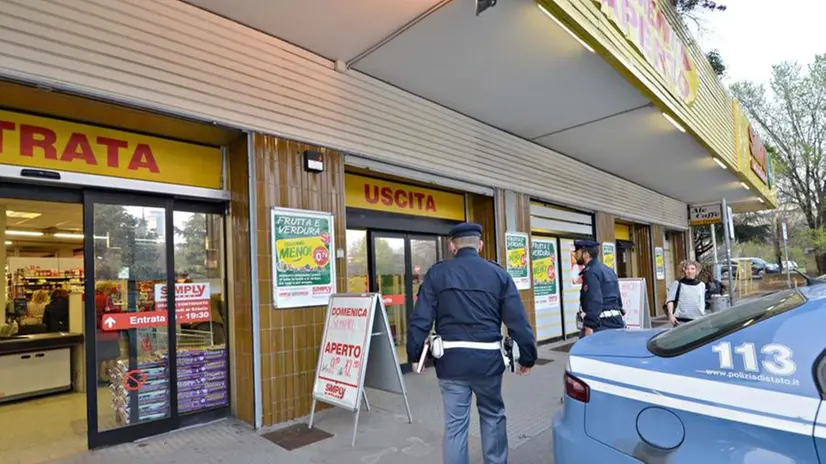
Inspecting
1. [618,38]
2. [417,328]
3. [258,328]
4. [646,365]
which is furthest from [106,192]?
[618,38]

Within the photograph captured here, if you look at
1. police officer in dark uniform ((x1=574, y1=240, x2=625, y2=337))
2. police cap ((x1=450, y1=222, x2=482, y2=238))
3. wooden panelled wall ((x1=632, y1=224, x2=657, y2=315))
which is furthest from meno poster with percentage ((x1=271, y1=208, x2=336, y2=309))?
wooden panelled wall ((x1=632, y1=224, x2=657, y2=315))

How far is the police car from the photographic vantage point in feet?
5.65

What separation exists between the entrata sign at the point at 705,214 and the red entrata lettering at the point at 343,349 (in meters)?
16.8

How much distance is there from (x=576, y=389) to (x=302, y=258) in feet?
11.5

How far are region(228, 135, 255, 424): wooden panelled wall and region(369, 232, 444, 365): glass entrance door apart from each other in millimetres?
2225

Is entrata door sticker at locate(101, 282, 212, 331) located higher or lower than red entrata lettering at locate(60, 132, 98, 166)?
lower

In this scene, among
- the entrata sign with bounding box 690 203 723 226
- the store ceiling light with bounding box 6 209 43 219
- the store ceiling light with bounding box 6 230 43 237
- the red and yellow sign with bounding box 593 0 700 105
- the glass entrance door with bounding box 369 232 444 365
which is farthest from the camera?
the entrata sign with bounding box 690 203 723 226

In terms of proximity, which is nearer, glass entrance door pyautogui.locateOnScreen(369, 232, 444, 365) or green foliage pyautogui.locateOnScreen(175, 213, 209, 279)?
green foliage pyautogui.locateOnScreen(175, 213, 209, 279)

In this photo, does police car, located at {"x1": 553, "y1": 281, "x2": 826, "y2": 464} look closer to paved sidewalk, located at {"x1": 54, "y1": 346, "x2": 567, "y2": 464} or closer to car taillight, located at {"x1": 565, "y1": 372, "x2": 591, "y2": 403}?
car taillight, located at {"x1": 565, "y1": 372, "x2": 591, "y2": 403}

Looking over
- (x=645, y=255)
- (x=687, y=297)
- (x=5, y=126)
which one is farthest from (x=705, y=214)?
(x=5, y=126)

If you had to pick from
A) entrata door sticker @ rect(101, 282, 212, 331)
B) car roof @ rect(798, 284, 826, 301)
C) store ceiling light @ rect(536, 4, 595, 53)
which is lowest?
entrata door sticker @ rect(101, 282, 212, 331)

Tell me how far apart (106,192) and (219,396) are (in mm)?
2358

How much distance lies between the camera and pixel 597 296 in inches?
205

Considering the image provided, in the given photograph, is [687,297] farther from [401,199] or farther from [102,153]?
[102,153]
